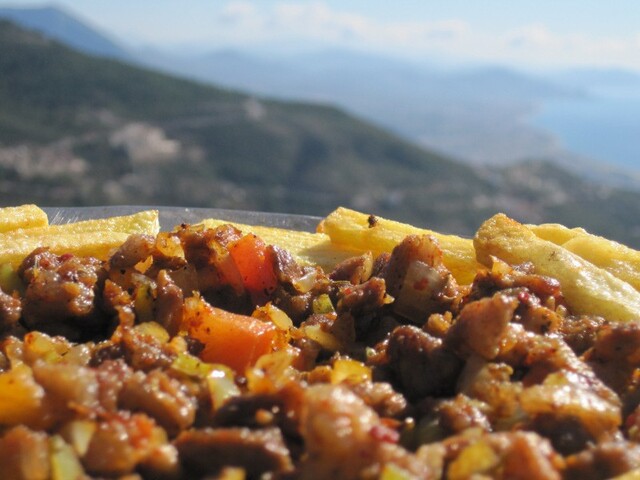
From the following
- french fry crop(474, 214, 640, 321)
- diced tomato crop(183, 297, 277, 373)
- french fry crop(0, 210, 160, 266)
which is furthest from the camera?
french fry crop(0, 210, 160, 266)

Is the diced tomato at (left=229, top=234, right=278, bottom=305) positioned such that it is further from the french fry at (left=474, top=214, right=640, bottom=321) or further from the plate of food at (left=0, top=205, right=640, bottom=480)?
the french fry at (left=474, top=214, right=640, bottom=321)

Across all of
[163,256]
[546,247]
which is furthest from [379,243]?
[163,256]

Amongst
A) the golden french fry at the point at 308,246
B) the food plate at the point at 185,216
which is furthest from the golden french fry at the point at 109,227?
the food plate at the point at 185,216

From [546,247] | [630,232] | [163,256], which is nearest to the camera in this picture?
[163,256]

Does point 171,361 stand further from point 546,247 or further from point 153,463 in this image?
point 546,247

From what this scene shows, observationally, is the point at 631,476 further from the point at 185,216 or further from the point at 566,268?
the point at 185,216

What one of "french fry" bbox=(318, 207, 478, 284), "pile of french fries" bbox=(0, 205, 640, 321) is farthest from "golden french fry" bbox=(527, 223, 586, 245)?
"french fry" bbox=(318, 207, 478, 284)
